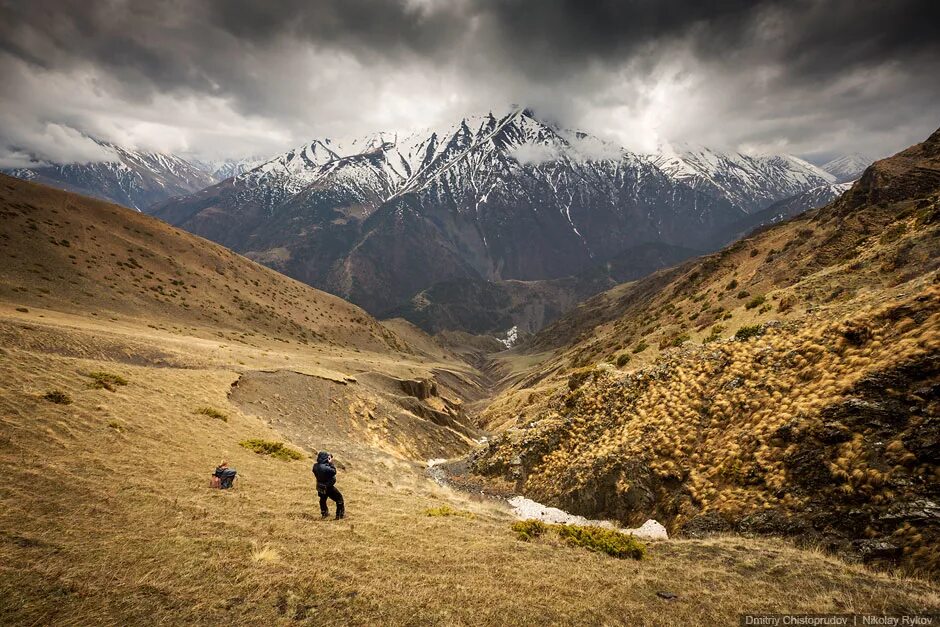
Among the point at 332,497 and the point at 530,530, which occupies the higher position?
the point at 332,497

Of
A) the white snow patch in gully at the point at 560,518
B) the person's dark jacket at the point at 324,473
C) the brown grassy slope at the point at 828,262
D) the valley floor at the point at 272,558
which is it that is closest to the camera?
the valley floor at the point at 272,558

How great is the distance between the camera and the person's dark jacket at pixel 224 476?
1550 cm

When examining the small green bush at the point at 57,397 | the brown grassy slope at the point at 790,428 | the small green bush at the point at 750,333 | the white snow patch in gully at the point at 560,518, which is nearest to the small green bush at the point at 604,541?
the white snow patch in gully at the point at 560,518

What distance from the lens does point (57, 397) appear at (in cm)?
1773

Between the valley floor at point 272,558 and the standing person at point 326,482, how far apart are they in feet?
1.72

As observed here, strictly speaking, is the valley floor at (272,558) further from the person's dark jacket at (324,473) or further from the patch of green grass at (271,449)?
the patch of green grass at (271,449)

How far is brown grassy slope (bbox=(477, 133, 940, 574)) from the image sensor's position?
13.2 metres

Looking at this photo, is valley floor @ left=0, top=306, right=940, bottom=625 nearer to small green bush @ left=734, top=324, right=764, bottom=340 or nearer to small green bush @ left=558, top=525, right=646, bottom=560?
small green bush @ left=558, top=525, right=646, bottom=560

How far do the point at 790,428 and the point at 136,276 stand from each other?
95.7 m

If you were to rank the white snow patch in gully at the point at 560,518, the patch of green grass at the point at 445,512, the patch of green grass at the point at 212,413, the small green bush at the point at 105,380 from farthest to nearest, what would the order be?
the patch of green grass at the point at 212,413 < the small green bush at the point at 105,380 < the white snow patch in gully at the point at 560,518 < the patch of green grass at the point at 445,512

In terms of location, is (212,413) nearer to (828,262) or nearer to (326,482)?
(326,482)

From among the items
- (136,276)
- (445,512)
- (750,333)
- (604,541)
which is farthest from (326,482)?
(136,276)

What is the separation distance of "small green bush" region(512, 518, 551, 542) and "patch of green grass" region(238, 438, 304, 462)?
1417 cm

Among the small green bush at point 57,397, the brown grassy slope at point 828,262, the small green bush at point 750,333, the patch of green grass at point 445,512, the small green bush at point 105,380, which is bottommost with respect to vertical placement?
the patch of green grass at point 445,512
